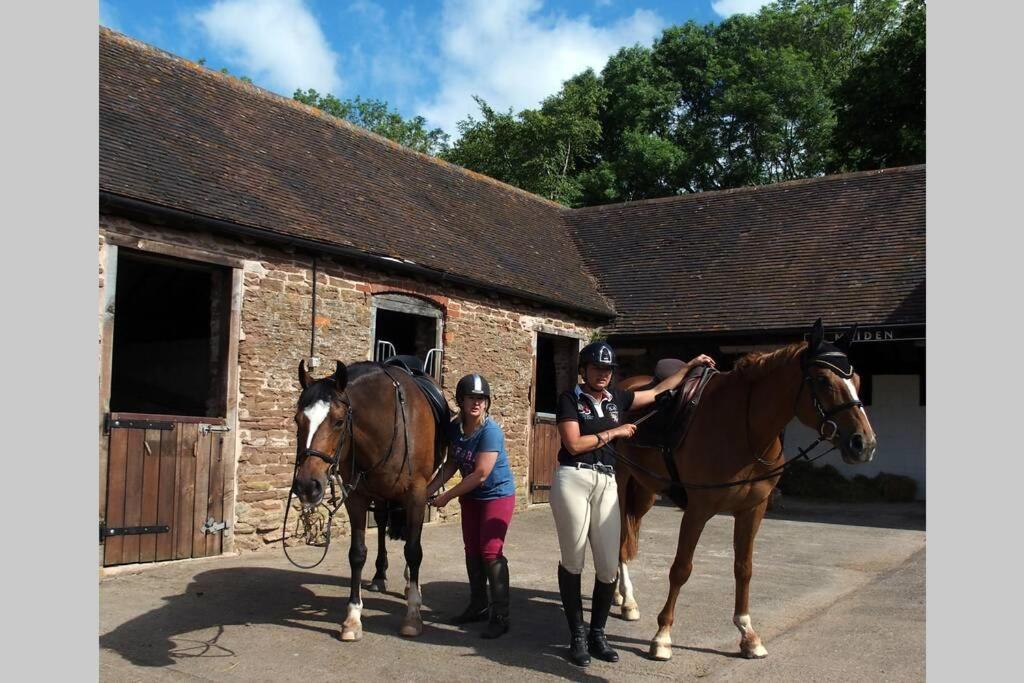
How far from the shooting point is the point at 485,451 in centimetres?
584

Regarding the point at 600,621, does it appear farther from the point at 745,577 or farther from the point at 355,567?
the point at 355,567

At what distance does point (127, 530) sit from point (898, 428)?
1167 centimetres

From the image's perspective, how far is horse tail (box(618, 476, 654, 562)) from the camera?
6.52 m

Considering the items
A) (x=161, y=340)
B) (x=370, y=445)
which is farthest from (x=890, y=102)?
(x=370, y=445)

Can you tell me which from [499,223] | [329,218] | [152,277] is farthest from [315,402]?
[499,223]

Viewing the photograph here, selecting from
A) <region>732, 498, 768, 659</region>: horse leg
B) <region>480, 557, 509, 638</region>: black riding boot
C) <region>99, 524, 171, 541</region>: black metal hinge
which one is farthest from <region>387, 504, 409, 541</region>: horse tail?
<region>99, 524, 171, 541</region>: black metal hinge

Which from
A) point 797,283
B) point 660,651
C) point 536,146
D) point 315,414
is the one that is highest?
point 536,146

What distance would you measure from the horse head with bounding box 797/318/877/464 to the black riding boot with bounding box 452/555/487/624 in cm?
259

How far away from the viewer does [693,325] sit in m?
14.3

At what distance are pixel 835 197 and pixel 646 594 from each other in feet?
39.5

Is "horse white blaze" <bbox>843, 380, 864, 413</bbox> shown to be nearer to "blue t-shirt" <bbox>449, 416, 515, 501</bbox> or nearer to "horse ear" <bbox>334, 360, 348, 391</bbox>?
"blue t-shirt" <bbox>449, 416, 515, 501</bbox>

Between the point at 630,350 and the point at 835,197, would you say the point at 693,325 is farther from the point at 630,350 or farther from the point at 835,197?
the point at 835,197

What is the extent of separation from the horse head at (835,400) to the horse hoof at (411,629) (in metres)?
2.93

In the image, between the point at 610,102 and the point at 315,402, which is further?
the point at 610,102
